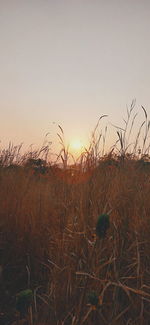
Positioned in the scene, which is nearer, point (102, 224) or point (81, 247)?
point (102, 224)

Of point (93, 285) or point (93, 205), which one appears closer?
point (93, 285)

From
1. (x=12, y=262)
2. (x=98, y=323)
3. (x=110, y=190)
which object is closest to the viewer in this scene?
(x=98, y=323)

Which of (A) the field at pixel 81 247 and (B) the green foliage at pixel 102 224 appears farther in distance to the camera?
(A) the field at pixel 81 247

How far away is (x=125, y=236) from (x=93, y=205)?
24 cm

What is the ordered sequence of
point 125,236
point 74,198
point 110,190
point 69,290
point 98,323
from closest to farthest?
1. point 98,323
2. point 69,290
3. point 125,236
4. point 110,190
5. point 74,198

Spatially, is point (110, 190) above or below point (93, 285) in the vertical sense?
above

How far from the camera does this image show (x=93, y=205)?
1615 millimetres

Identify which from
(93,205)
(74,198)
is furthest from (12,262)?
(93,205)

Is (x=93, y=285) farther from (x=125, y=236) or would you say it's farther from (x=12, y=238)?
(x=12, y=238)

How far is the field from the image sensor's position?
4.21 feet

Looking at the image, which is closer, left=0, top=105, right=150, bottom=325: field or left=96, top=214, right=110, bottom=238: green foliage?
left=96, top=214, right=110, bottom=238: green foliage

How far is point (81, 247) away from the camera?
1.46 m

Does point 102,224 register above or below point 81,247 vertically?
above

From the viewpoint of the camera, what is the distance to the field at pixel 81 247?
1.28 metres
